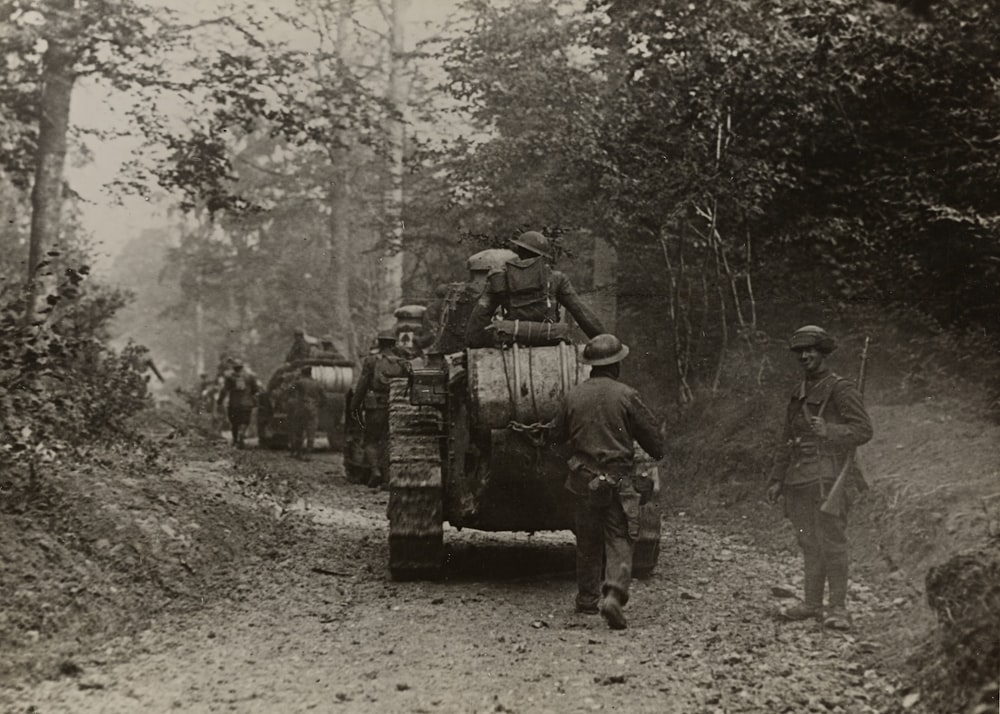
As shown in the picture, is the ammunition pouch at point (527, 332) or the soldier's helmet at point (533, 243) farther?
the soldier's helmet at point (533, 243)

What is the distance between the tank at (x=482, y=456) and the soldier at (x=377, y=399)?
4443 millimetres

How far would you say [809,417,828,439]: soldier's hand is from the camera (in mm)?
6023

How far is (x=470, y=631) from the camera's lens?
5.95m

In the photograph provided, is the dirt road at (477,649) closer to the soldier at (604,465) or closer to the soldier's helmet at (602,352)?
the soldier at (604,465)

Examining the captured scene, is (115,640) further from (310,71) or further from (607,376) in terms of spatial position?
(310,71)

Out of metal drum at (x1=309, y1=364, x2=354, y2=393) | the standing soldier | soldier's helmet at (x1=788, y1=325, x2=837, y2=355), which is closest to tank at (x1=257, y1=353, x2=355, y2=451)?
metal drum at (x1=309, y1=364, x2=354, y2=393)

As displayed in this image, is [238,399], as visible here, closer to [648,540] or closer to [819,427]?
[648,540]

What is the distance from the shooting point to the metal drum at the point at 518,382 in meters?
6.81

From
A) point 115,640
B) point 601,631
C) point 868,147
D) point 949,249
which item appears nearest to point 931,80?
point 868,147

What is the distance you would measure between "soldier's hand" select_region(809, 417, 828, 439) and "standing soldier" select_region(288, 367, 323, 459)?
37.0ft

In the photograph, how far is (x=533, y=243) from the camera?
295 inches

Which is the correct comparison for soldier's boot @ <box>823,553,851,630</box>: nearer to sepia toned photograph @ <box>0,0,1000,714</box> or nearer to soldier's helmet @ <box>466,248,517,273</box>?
sepia toned photograph @ <box>0,0,1000,714</box>

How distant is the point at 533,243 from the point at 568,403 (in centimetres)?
161

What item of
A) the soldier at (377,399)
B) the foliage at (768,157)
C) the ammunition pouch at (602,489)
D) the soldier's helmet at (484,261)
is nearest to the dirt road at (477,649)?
the ammunition pouch at (602,489)
